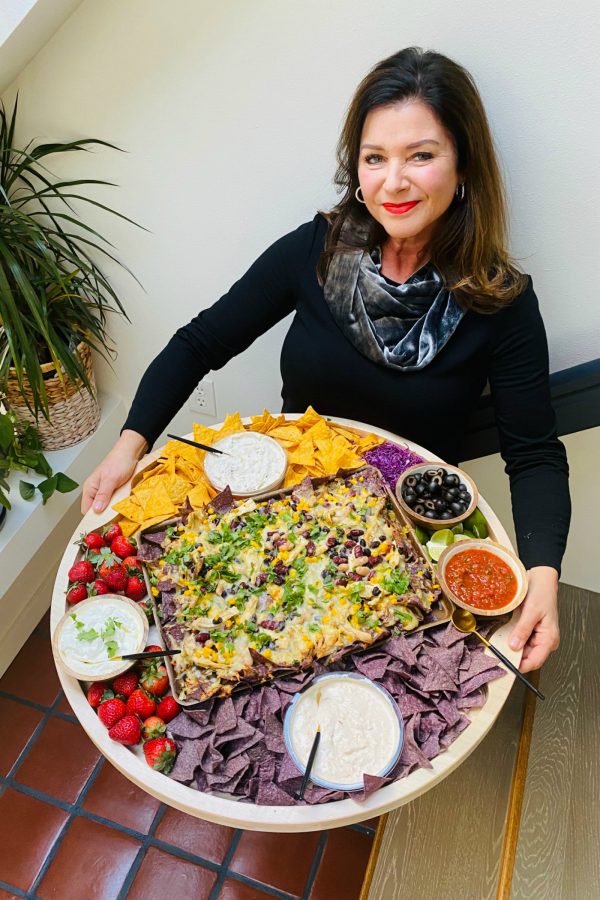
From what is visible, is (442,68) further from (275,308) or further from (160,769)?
(160,769)

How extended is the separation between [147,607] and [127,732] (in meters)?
0.28

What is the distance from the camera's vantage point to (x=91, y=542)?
1.52 metres

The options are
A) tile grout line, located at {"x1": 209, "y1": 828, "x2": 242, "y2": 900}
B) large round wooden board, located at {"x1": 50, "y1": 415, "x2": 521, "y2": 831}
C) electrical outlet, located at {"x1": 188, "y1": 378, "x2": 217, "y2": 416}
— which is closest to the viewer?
large round wooden board, located at {"x1": 50, "y1": 415, "x2": 521, "y2": 831}

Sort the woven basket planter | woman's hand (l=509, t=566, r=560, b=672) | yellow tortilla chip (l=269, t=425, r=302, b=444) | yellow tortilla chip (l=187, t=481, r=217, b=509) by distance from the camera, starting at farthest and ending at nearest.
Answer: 1. the woven basket planter
2. yellow tortilla chip (l=269, t=425, r=302, b=444)
3. yellow tortilla chip (l=187, t=481, r=217, b=509)
4. woman's hand (l=509, t=566, r=560, b=672)

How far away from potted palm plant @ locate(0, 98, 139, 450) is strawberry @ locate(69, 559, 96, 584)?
31.1 inches

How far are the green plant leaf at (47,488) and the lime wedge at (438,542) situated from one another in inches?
53.0

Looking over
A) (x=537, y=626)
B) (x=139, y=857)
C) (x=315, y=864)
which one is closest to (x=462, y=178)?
(x=537, y=626)

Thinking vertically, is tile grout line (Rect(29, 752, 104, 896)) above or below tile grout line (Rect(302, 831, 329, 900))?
above

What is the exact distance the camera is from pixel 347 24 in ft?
5.06

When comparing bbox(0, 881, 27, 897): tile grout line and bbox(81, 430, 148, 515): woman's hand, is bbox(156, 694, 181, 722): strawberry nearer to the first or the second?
bbox(81, 430, 148, 515): woman's hand

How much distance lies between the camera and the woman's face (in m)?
1.35

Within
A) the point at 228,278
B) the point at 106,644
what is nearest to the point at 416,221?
the point at 228,278

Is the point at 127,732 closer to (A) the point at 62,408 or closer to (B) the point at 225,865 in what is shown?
(B) the point at 225,865

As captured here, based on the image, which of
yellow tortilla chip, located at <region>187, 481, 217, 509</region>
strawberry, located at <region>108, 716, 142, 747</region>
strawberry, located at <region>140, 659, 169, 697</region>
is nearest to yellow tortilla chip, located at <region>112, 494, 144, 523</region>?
yellow tortilla chip, located at <region>187, 481, 217, 509</region>
